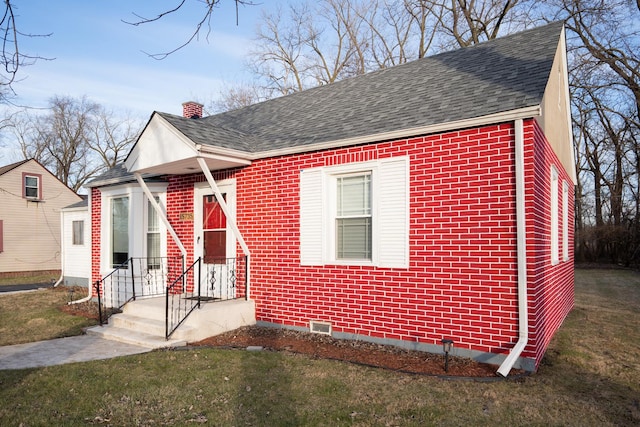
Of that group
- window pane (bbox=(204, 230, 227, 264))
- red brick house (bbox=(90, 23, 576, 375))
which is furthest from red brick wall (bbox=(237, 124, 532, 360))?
window pane (bbox=(204, 230, 227, 264))

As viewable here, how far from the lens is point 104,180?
1141cm

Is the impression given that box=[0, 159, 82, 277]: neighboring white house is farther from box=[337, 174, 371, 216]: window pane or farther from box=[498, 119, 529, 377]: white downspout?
box=[498, 119, 529, 377]: white downspout

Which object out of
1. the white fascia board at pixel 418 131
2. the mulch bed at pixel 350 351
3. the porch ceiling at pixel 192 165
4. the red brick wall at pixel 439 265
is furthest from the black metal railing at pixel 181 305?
the white fascia board at pixel 418 131

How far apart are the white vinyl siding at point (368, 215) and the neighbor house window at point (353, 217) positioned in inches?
1.5

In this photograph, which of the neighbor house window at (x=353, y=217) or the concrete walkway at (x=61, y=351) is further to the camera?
the neighbor house window at (x=353, y=217)

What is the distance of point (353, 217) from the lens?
283 inches

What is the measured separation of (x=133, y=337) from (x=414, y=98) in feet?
20.1

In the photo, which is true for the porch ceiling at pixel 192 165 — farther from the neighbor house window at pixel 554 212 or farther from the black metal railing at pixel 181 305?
the neighbor house window at pixel 554 212

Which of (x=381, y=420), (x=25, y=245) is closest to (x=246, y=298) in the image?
(x=381, y=420)

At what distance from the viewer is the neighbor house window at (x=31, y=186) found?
21266mm

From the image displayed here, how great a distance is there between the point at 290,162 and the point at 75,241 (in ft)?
38.1

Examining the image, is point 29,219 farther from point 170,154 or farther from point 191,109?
point 170,154

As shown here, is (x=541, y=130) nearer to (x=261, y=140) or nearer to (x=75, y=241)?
(x=261, y=140)

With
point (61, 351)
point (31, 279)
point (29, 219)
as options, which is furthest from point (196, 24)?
point (29, 219)
